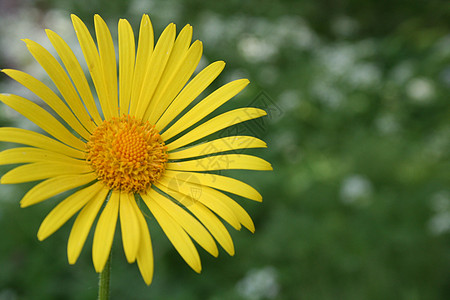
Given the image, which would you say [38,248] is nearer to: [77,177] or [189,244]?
[77,177]

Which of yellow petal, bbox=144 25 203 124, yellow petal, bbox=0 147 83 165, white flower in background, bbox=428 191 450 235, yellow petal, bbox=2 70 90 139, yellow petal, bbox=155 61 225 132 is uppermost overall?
yellow petal, bbox=2 70 90 139

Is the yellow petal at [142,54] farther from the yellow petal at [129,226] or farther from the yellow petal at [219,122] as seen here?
the yellow petal at [129,226]

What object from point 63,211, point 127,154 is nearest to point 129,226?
point 63,211

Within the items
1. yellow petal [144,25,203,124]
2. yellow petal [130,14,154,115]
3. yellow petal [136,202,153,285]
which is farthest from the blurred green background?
yellow petal [136,202,153,285]

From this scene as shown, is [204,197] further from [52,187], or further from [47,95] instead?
[47,95]

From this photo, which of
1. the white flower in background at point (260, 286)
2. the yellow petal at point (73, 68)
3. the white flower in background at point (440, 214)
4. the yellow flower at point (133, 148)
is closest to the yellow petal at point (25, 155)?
the yellow flower at point (133, 148)

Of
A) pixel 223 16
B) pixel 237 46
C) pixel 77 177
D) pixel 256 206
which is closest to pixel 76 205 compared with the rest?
pixel 77 177

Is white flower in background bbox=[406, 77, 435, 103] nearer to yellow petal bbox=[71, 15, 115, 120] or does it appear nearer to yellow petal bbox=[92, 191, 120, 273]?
yellow petal bbox=[71, 15, 115, 120]
